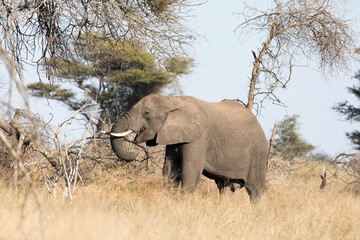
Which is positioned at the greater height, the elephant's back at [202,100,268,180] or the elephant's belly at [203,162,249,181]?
the elephant's back at [202,100,268,180]

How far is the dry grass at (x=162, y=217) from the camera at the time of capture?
3.98 meters

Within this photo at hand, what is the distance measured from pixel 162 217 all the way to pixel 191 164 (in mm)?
1996

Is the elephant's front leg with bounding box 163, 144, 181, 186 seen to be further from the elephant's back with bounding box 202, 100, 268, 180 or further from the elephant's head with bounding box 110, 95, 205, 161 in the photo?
the elephant's back with bounding box 202, 100, 268, 180

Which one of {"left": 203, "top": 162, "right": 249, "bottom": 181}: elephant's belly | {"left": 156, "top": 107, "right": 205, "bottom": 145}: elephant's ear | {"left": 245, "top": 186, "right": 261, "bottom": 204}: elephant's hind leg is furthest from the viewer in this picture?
{"left": 245, "top": 186, "right": 261, "bottom": 204}: elephant's hind leg

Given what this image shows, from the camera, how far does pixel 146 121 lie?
314 inches

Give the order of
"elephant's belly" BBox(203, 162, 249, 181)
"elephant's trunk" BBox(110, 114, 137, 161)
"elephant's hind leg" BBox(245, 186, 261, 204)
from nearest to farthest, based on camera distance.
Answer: "elephant's trunk" BBox(110, 114, 137, 161) → "elephant's belly" BBox(203, 162, 249, 181) → "elephant's hind leg" BBox(245, 186, 261, 204)

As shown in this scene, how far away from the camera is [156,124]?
798 cm

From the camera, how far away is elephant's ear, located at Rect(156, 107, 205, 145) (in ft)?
25.9

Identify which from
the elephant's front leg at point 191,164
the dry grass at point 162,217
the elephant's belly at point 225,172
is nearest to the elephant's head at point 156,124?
the elephant's front leg at point 191,164

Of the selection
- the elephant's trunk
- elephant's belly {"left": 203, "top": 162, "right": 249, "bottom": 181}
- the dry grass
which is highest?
the elephant's trunk

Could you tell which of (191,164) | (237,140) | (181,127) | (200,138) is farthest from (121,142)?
(237,140)

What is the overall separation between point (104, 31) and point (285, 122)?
18.9 metres

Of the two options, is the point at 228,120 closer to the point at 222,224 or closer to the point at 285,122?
the point at 222,224

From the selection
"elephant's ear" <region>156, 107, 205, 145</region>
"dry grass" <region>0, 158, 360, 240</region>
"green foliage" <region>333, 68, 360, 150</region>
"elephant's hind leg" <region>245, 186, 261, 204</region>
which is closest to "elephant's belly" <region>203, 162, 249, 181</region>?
"elephant's hind leg" <region>245, 186, 261, 204</region>
